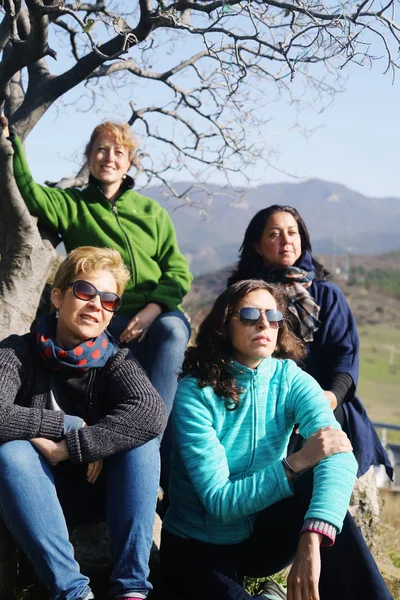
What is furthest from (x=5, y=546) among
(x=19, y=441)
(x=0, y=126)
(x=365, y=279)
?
(x=365, y=279)

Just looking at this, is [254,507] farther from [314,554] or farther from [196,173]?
[196,173]

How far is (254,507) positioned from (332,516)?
31cm

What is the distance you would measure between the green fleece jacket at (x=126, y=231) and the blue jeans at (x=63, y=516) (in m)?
1.63

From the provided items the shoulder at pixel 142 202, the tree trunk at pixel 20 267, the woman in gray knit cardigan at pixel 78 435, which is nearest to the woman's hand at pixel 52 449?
the woman in gray knit cardigan at pixel 78 435

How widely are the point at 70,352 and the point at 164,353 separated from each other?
3.56 ft

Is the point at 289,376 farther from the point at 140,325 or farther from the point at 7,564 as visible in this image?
the point at 7,564

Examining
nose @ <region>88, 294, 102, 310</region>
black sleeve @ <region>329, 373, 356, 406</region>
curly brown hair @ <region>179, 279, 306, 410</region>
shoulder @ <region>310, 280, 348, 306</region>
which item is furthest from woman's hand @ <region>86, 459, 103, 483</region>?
shoulder @ <region>310, 280, 348, 306</region>

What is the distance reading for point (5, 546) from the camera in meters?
2.93

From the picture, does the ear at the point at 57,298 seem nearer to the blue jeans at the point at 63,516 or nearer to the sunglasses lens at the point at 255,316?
the blue jeans at the point at 63,516

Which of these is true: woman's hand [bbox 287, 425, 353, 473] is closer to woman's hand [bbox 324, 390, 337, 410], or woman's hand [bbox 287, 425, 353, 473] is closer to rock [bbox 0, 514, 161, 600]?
woman's hand [bbox 324, 390, 337, 410]

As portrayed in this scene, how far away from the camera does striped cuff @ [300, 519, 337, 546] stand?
2553mm

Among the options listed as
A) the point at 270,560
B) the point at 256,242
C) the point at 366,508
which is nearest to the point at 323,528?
the point at 270,560

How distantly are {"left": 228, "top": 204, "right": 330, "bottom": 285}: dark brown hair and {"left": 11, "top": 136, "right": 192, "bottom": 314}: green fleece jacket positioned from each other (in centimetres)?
51

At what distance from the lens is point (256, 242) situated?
13.1 ft
